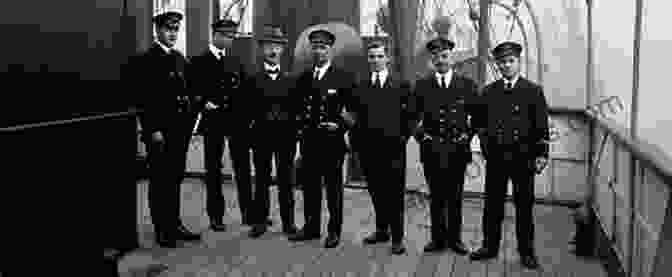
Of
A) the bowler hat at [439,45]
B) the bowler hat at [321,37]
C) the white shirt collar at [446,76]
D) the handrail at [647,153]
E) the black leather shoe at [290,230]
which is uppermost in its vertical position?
the bowler hat at [321,37]

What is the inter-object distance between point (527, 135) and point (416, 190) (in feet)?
8.61

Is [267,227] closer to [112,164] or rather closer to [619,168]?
[112,164]

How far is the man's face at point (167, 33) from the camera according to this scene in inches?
168

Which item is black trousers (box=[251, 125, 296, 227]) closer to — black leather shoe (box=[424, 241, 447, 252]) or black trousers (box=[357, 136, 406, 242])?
black trousers (box=[357, 136, 406, 242])

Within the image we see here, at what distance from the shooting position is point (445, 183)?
4156 mm

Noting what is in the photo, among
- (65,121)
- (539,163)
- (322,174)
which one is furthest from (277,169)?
(539,163)

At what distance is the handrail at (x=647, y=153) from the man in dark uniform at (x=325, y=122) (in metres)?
1.74

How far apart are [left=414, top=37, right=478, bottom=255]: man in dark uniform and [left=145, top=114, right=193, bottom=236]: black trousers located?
1691mm

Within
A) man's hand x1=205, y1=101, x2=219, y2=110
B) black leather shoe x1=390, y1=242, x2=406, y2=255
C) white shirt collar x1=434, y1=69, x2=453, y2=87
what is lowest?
black leather shoe x1=390, y1=242, x2=406, y2=255

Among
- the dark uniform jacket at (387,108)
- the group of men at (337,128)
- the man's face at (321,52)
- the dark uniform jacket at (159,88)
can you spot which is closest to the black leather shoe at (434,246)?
the group of men at (337,128)

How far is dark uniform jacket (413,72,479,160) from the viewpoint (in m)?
3.99

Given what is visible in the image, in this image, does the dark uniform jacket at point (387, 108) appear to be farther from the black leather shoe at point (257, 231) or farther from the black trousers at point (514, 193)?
the black leather shoe at point (257, 231)

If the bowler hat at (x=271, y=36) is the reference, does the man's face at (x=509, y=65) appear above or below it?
below

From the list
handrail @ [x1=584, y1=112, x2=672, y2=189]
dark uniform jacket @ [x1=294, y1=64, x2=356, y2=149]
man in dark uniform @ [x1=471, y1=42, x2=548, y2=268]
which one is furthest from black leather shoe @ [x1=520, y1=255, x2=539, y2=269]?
dark uniform jacket @ [x1=294, y1=64, x2=356, y2=149]
